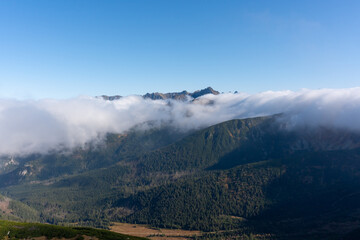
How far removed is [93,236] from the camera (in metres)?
156

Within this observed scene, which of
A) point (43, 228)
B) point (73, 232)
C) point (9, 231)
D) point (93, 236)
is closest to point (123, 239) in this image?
point (93, 236)

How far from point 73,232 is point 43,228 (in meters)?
24.6

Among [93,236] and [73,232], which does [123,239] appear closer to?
[93,236]

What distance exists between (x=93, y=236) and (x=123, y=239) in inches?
771

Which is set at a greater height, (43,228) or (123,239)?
(43,228)

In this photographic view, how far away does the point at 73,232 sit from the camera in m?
156

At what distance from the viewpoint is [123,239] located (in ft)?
533

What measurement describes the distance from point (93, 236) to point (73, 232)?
13.2 metres

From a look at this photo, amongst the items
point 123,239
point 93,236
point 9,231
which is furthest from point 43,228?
point 123,239

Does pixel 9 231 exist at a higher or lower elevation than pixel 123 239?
higher

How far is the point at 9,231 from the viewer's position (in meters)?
149

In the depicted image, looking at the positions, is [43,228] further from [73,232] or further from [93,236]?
[93,236]

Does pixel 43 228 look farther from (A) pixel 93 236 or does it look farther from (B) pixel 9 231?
(A) pixel 93 236

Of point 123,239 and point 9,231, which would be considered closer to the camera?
point 9,231
